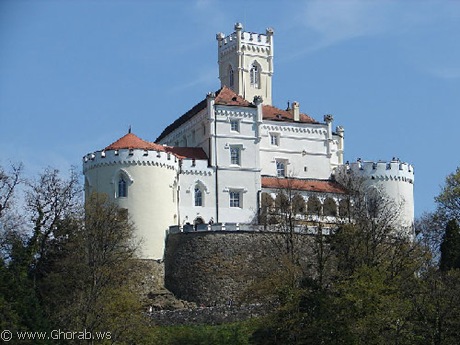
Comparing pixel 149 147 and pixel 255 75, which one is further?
pixel 255 75

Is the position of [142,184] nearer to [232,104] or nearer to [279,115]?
[232,104]

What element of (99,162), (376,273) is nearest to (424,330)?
(376,273)

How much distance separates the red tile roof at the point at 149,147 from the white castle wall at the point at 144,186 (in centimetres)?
83

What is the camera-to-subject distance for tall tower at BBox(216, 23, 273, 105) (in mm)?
104312

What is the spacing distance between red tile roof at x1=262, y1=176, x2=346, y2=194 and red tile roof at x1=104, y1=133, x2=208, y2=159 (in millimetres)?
4922

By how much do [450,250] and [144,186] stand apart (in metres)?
19.6

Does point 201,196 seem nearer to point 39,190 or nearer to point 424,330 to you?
point 39,190

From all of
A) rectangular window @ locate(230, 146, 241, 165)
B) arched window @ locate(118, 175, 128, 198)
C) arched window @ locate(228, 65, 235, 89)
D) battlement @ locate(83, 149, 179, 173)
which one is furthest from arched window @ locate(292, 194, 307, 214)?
arched window @ locate(228, 65, 235, 89)

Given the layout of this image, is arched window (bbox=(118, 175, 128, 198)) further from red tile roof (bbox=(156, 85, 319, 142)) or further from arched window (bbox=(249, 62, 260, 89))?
arched window (bbox=(249, 62, 260, 89))

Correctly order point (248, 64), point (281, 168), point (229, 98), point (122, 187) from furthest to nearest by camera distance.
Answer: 1. point (248, 64)
2. point (281, 168)
3. point (229, 98)
4. point (122, 187)

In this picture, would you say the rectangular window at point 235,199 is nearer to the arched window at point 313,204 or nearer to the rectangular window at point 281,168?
the arched window at point 313,204

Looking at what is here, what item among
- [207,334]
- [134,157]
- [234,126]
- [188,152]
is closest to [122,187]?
[134,157]

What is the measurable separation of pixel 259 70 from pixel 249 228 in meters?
19.4

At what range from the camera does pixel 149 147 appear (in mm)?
90125
